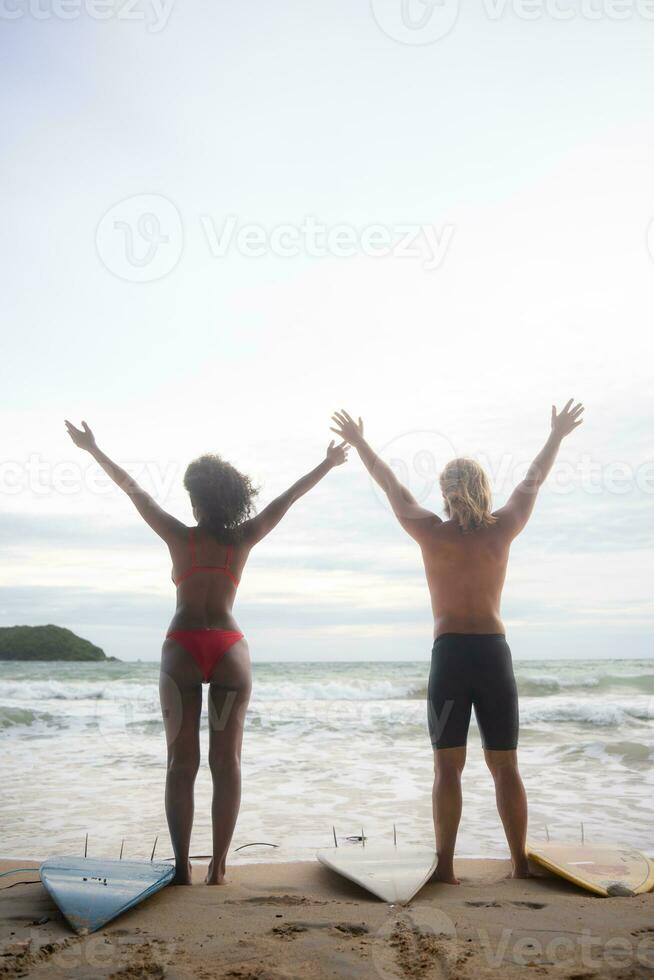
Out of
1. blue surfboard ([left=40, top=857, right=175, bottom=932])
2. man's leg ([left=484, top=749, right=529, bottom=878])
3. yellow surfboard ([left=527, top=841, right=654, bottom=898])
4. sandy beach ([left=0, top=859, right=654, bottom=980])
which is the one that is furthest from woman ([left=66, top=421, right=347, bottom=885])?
yellow surfboard ([left=527, top=841, right=654, bottom=898])

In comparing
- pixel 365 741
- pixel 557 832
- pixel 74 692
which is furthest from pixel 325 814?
pixel 74 692

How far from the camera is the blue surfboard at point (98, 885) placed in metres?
2.84

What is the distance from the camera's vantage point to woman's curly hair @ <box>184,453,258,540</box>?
12.0 feet

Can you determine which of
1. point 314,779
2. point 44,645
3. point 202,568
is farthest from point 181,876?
point 44,645

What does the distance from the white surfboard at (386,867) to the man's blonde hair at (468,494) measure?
1627mm

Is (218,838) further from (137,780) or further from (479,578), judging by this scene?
(137,780)

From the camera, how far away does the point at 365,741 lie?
949 cm

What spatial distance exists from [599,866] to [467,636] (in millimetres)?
1347

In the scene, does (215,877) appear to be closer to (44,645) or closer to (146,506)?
(146,506)

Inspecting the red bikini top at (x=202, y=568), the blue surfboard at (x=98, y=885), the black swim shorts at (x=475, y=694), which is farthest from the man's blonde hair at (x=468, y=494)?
the blue surfboard at (x=98, y=885)

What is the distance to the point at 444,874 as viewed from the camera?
135 inches

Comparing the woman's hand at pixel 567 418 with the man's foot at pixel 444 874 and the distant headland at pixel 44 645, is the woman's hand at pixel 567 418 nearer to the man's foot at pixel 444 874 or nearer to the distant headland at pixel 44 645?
the man's foot at pixel 444 874

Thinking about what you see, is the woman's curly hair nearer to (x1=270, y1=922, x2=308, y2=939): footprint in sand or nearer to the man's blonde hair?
the man's blonde hair

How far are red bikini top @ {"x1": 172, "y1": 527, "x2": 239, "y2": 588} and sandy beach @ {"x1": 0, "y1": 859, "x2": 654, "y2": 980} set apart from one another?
1388mm
